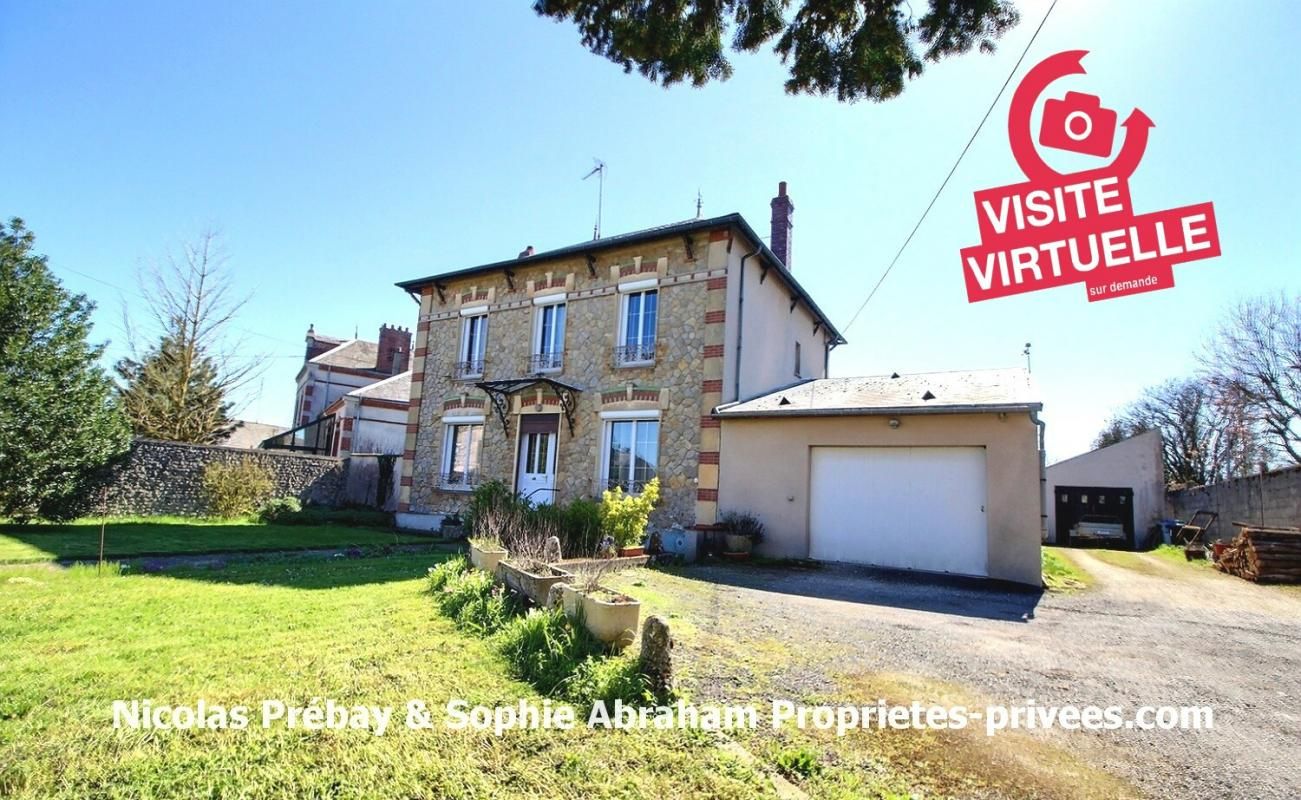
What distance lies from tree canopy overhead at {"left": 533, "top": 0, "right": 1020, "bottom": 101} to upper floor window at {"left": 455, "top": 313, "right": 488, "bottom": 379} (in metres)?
11.4

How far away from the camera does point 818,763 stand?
276 cm

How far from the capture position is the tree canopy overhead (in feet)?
13.1

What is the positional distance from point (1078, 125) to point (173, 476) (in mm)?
18315

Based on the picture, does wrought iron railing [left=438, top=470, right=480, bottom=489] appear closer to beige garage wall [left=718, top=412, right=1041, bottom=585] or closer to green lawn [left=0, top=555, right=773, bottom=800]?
beige garage wall [left=718, top=412, right=1041, bottom=585]

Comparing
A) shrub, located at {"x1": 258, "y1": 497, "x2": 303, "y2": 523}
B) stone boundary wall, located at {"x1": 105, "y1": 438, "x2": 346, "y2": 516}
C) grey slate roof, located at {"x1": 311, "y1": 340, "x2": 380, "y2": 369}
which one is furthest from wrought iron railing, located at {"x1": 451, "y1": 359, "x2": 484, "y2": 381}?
grey slate roof, located at {"x1": 311, "y1": 340, "x2": 380, "y2": 369}

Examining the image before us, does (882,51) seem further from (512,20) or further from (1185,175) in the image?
(1185,175)

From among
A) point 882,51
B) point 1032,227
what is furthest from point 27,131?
point 1032,227

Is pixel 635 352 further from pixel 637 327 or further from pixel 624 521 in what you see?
pixel 624 521

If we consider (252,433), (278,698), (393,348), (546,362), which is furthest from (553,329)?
(252,433)

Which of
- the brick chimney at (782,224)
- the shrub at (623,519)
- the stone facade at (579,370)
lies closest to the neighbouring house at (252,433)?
the stone facade at (579,370)

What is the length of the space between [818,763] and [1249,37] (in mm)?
7289

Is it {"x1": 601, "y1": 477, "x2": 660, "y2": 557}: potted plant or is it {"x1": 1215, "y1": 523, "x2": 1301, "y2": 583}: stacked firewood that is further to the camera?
{"x1": 1215, "y1": 523, "x2": 1301, "y2": 583}: stacked firewood

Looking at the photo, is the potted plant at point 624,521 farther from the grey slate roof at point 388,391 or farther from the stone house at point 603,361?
the grey slate roof at point 388,391

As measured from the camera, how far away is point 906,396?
10469 millimetres
